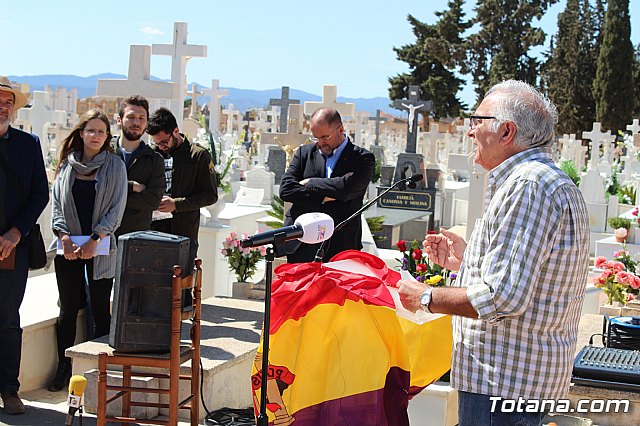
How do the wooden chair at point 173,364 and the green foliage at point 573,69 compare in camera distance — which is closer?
the wooden chair at point 173,364

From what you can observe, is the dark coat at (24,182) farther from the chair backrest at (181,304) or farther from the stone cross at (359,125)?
the stone cross at (359,125)

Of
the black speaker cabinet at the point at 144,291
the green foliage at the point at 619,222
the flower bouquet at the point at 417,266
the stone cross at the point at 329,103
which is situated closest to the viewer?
the black speaker cabinet at the point at 144,291

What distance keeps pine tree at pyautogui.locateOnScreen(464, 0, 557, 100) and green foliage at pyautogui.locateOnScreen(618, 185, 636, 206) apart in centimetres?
2875

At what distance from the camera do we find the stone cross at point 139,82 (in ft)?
26.1

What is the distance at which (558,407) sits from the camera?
10.1ft

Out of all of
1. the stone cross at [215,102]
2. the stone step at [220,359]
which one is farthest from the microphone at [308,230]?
the stone cross at [215,102]

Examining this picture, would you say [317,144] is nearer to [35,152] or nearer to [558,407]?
[35,152]

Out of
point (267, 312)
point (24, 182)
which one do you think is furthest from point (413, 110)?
point (267, 312)

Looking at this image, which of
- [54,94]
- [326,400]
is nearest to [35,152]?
[326,400]

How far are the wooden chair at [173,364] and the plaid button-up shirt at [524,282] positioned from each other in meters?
1.74

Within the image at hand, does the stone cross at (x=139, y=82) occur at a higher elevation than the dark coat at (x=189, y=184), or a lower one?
higher

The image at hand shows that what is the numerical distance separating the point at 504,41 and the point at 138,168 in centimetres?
4625

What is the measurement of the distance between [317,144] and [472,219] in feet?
11.4

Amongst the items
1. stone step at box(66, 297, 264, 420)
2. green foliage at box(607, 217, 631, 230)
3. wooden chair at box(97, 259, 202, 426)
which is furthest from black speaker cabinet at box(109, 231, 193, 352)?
green foliage at box(607, 217, 631, 230)
